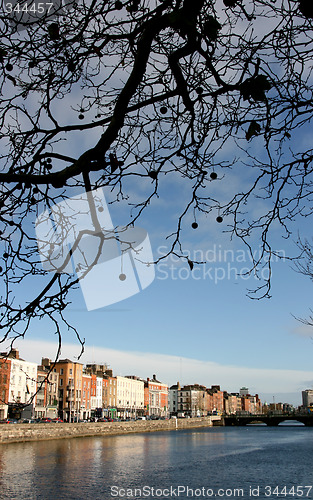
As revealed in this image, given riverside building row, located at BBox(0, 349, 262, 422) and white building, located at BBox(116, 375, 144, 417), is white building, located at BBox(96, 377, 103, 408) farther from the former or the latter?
white building, located at BBox(116, 375, 144, 417)

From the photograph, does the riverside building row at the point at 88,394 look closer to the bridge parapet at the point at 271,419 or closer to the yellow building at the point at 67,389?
the yellow building at the point at 67,389

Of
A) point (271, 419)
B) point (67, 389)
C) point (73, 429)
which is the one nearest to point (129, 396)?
point (67, 389)

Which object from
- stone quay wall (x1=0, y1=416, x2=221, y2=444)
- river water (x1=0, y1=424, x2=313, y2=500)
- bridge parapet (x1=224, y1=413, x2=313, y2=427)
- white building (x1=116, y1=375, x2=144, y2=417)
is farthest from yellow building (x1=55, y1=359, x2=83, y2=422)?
bridge parapet (x1=224, y1=413, x2=313, y2=427)

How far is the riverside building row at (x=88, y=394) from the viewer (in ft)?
225

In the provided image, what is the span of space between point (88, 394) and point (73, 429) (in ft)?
95.0

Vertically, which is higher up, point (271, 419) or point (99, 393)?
point (99, 393)

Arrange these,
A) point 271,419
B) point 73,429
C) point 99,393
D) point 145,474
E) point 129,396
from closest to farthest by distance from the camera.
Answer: point 145,474 → point 73,429 → point 99,393 → point 129,396 → point 271,419

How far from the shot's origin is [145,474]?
1256 inches

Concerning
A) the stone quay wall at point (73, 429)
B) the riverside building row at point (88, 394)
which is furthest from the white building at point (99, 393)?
the stone quay wall at point (73, 429)

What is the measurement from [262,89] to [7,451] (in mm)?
44127

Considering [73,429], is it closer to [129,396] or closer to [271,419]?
[129,396]

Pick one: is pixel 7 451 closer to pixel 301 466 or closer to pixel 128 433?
pixel 301 466

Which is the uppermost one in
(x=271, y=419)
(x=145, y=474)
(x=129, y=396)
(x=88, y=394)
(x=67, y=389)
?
(x=67, y=389)

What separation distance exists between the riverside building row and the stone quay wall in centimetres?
387
